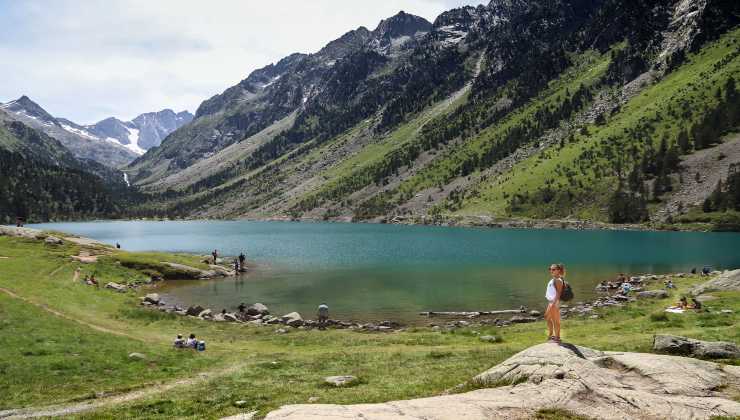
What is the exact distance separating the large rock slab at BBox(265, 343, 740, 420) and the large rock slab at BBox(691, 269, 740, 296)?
37.3 meters

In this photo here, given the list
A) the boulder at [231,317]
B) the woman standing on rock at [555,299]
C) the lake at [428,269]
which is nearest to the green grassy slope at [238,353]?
the boulder at [231,317]

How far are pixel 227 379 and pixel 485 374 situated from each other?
14287 mm

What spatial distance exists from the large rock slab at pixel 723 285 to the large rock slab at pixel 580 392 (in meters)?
37.3

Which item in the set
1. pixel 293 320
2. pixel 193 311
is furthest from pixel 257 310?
pixel 293 320

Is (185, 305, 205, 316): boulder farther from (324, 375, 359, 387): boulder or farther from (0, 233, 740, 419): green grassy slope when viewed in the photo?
(324, 375, 359, 387): boulder

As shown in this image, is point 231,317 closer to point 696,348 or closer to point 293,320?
point 293,320

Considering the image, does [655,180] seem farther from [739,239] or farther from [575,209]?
[739,239]

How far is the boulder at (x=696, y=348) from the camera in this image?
21.4 metres

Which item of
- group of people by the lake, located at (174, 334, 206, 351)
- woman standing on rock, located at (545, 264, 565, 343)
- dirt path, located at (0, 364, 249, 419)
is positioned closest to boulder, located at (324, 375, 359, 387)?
dirt path, located at (0, 364, 249, 419)

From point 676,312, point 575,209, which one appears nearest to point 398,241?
point 575,209

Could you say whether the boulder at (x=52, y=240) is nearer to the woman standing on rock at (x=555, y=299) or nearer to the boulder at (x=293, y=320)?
the boulder at (x=293, y=320)

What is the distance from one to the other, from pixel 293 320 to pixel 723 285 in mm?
44851

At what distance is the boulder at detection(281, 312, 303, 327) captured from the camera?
46.8 metres

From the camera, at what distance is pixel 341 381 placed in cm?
2275
